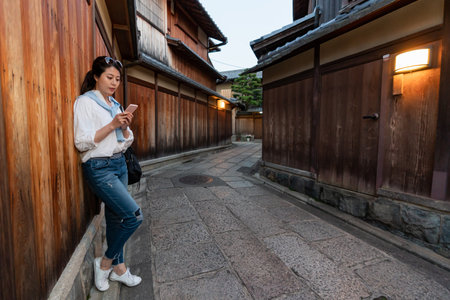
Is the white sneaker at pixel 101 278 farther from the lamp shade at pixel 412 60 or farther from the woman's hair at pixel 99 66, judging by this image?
the lamp shade at pixel 412 60

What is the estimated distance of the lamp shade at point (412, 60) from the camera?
2.79 meters

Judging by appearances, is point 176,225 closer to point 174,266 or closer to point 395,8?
point 174,266

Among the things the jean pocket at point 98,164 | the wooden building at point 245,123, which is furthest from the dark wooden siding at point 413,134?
the wooden building at point 245,123

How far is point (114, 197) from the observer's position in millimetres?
1771

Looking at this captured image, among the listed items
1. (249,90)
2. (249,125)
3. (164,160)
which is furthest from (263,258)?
(249,90)

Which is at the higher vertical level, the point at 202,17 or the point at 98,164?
the point at 202,17

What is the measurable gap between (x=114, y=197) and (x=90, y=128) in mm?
622

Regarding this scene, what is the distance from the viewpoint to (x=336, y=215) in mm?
3811

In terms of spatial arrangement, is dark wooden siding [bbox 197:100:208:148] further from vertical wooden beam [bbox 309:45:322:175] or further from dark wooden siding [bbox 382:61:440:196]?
dark wooden siding [bbox 382:61:440:196]

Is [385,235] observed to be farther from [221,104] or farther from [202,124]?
[221,104]

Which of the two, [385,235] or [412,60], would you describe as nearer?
[412,60]

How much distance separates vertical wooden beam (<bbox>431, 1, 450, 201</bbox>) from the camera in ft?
8.71

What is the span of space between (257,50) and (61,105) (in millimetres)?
6311

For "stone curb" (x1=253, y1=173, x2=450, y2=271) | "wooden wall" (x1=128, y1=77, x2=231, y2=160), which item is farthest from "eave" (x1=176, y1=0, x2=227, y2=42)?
"stone curb" (x1=253, y1=173, x2=450, y2=271)
